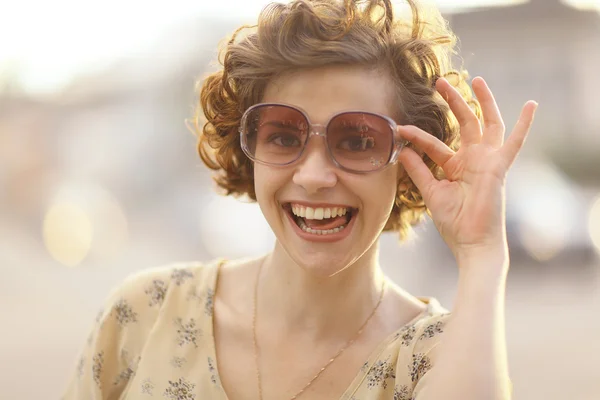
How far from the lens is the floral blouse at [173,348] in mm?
2412

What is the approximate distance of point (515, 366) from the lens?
780cm

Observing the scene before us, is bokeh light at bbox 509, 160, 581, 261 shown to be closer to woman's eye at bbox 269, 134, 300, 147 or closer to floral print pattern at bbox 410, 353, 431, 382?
A: floral print pattern at bbox 410, 353, 431, 382

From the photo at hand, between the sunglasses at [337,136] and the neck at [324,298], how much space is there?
43 cm

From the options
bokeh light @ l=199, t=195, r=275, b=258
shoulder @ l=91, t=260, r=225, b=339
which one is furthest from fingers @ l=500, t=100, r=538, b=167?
bokeh light @ l=199, t=195, r=275, b=258

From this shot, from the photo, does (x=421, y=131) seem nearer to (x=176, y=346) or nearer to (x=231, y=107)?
(x=231, y=107)

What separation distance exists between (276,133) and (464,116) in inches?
22.4

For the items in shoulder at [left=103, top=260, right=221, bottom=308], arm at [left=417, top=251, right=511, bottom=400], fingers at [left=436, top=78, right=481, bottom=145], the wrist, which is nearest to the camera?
arm at [left=417, top=251, right=511, bottom=400]

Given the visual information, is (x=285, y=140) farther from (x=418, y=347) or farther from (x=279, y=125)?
(x=418, y=347)

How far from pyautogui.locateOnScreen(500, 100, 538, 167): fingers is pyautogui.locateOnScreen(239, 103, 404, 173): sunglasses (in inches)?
13.4

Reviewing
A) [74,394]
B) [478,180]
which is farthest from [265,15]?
[74,394]

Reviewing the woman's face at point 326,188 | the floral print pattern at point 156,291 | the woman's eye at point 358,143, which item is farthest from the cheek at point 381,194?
the floral print pattern at point 156,291

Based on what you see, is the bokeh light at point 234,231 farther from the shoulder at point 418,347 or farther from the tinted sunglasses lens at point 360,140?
the tinted sunglasses lens at point 360,140

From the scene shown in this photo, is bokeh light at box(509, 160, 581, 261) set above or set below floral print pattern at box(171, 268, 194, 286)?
below

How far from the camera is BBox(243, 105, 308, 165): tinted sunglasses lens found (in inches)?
91.8
